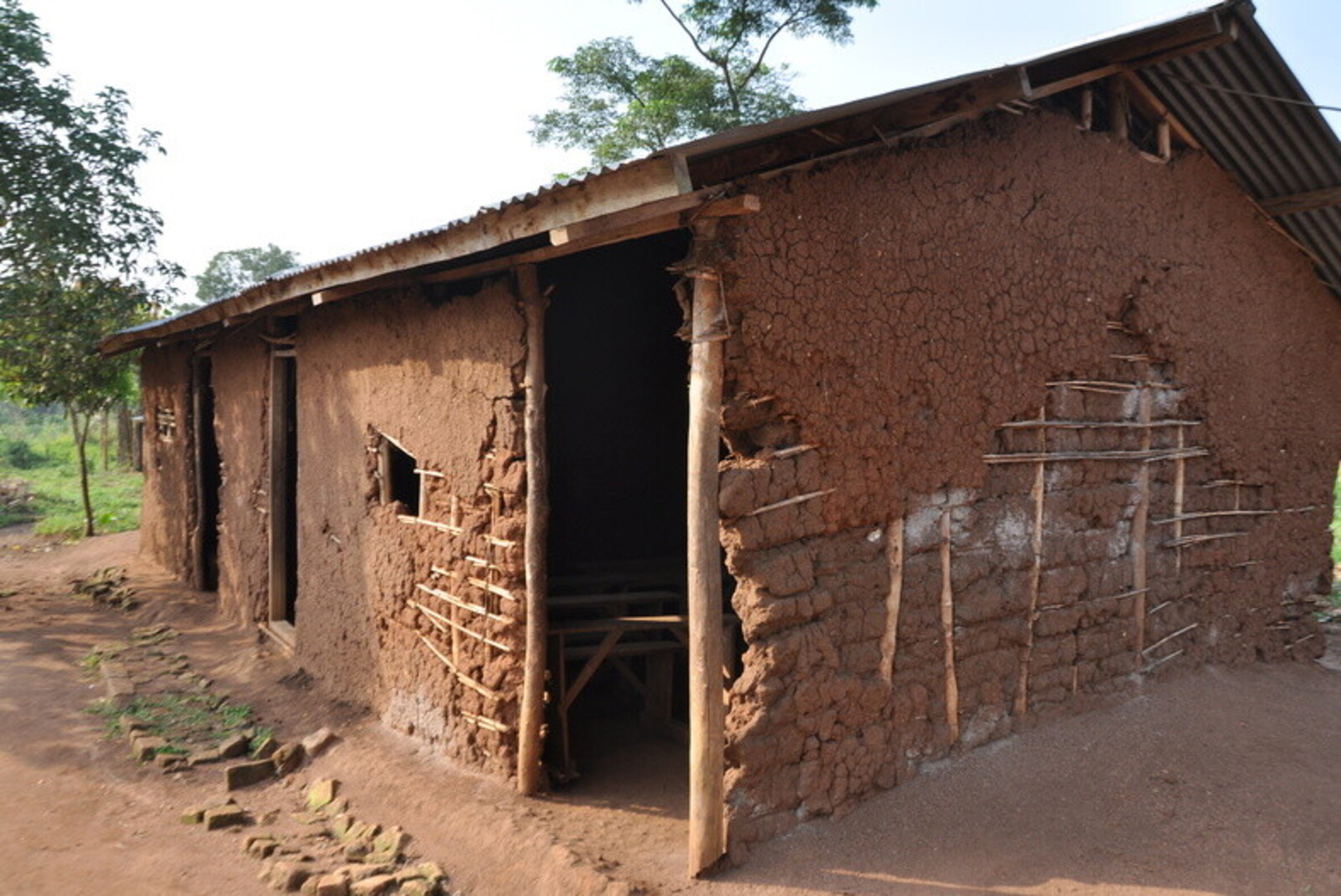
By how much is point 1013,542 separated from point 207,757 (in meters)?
5.71

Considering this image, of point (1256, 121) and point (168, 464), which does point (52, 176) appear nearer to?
point (168, 464)

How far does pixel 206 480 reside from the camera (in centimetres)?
1136

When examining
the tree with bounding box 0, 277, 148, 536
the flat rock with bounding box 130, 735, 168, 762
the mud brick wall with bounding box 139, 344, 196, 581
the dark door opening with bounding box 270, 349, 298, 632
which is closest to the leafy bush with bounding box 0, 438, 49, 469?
the tree with bounding box 0, 277, 148, 536

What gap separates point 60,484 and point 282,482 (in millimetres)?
18594

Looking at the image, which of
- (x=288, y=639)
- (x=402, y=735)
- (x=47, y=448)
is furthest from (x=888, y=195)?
(x=47, y=448)

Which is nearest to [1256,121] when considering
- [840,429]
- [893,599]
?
[840,429]

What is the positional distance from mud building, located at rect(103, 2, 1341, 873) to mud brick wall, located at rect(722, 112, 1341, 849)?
22 millimetres

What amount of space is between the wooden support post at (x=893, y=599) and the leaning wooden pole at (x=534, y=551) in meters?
1.90

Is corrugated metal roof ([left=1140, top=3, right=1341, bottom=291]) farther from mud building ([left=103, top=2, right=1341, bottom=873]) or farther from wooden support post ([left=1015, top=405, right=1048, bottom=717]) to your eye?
wooden support post ([left=1015, top=405, right=1048, bottom=717])

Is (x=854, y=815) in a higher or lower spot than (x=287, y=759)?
higher

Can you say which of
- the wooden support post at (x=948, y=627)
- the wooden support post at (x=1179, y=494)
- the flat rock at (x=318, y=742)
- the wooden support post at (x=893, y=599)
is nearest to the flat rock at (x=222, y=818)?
the flat rock at (x=318, y=742)

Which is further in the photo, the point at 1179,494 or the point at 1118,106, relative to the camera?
the point at 1179,494

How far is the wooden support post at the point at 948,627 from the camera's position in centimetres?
532

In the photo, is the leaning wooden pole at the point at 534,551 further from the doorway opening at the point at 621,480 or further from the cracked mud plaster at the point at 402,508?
the doorway opening at the point at 621,480
